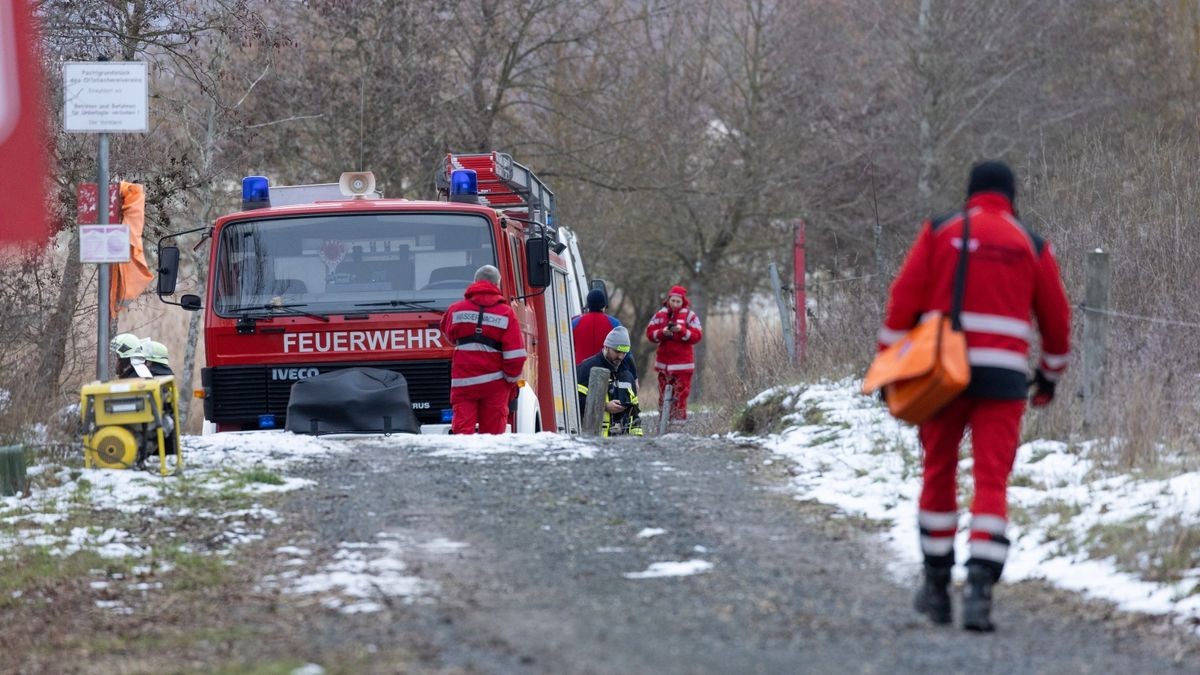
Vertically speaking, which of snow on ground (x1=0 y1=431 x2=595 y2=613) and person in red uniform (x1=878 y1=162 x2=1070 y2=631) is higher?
person in red uniform (x1=878 y1=162 x2=1070 y2=631)

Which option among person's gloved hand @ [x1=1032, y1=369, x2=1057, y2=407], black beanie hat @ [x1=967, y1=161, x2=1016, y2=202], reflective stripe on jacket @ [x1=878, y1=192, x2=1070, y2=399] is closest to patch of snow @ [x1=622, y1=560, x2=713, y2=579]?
reflective stripe on jacket @ [x1=878, y1=192, x2=1070, y2=399]

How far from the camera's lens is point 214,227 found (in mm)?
13078

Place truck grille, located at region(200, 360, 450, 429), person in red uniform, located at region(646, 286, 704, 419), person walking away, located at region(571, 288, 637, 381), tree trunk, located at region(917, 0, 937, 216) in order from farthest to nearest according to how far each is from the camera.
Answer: tree trunk, located at region(917, 0, 937, 216) < person in red uniform, located at region(646, 286, 704, 419) < person walking away, located at region(571, 288, 637, 381) < truck grille, located at region(200, 360, 450, 429)

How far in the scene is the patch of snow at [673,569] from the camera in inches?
275

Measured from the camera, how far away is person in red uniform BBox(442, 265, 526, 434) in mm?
12211

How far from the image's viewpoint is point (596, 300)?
1873cm

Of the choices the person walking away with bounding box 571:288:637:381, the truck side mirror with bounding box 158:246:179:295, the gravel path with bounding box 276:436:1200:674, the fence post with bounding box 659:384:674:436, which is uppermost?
the truck side mirror with bounding box 158:246:179:295

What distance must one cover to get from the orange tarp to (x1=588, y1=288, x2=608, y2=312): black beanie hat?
6.60m

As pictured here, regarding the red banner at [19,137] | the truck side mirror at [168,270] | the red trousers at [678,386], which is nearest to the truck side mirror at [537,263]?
the truck side mirror at [168,270]

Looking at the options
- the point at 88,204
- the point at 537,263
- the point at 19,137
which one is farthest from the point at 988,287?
the point at 537,263

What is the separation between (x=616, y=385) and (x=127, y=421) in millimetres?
8450

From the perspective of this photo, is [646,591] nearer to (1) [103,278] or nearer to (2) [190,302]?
(1) [103,278]

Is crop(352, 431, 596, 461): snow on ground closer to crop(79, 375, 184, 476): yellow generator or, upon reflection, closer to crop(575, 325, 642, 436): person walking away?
crop(79, 375, 184, 476): yellow generator

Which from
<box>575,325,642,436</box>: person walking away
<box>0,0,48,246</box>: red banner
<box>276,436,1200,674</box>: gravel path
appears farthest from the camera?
<box>575,325,642,436</box>: person walking away
